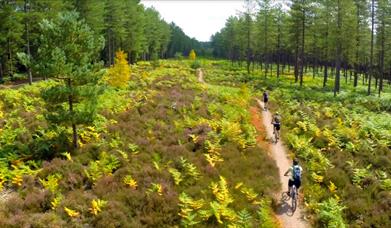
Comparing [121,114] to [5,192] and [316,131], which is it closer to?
[5,192]

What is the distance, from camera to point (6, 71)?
54281 mm

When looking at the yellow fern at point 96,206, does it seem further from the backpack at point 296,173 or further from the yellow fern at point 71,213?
the backpack at point 296,173

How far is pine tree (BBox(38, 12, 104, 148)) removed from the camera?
62.0ft

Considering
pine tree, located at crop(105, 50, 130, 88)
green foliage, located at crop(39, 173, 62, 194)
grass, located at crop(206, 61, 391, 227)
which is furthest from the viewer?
pine tree, located at crop(105, 50, 130, 88)

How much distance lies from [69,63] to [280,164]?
42.4ft

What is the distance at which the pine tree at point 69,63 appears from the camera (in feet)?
62.0

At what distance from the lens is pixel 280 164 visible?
69.2 ft

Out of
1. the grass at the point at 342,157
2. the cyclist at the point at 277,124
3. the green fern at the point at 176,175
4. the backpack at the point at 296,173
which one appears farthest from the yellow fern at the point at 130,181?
the cyclist at the point at 277,124

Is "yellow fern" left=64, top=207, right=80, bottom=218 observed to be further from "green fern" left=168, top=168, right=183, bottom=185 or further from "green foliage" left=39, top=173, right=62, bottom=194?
"green fern" left=168, top=168, right=183, bottom=185

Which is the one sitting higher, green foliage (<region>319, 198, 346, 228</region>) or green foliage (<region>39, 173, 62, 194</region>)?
green foliage (<region>39, 173, 62, 194</region>)

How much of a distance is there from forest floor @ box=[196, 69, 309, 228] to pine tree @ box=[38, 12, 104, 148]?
35.8 feet

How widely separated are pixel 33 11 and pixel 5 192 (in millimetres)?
29725

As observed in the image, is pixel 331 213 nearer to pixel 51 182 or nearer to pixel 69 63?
pixel 51 182

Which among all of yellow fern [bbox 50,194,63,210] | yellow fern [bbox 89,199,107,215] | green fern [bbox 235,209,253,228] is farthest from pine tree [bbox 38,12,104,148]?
green fern [bbox 235,209,253,228]
